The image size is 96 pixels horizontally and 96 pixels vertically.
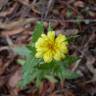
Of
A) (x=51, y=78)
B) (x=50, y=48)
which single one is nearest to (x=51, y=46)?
(x=50, y=48)

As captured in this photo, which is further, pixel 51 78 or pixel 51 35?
pixel 51 78

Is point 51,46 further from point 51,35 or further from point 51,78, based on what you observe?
point 51,78

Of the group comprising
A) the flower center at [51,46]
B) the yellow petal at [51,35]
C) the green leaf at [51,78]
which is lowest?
the green leaf at [51,78]

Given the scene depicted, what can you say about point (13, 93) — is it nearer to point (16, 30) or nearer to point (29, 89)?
point (29, 89)

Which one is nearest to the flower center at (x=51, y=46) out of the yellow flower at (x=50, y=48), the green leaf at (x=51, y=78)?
the yellow flower at (x=50, y=48)

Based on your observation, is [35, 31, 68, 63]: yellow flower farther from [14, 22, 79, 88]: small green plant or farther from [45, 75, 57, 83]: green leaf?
[45, 75, 57, 83]: green leaf

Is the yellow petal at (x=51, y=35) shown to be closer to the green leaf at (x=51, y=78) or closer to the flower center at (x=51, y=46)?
the flower center at (x=51, y=46)

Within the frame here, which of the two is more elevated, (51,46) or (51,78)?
(51,46)

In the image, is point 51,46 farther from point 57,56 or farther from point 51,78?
point 51,78

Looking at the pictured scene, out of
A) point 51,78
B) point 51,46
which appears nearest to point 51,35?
point 51,46
